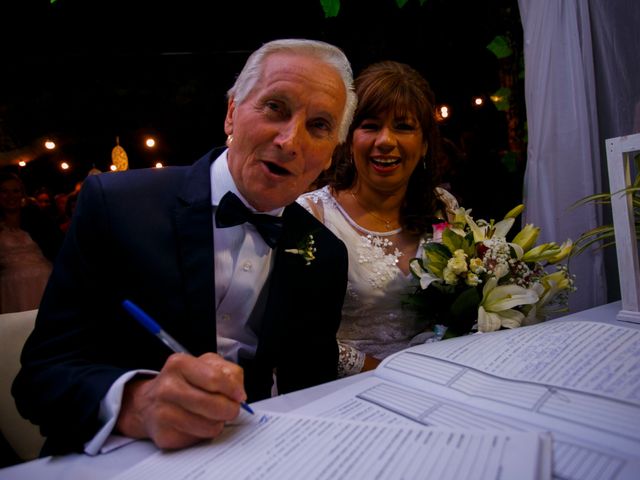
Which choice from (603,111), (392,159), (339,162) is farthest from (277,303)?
(603,111)

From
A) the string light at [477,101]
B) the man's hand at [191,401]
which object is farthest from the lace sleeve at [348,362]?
the string light at [477,101]

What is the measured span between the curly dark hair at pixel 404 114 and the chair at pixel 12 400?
1558mm

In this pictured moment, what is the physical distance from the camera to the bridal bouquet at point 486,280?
1345mm

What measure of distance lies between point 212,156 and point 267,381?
0.74 metres

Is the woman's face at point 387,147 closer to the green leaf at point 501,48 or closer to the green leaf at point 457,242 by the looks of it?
the green leaf at point 457,242

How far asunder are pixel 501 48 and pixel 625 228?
1710mm

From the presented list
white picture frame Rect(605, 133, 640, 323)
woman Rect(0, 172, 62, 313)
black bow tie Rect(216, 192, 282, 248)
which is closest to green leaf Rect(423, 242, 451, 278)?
white picture frame Rect(605, 133, 640, 323)

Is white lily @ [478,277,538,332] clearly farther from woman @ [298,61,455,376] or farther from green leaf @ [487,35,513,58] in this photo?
green leaf @ [487,35,513,58]

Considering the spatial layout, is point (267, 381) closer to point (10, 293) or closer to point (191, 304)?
point (191, 304)

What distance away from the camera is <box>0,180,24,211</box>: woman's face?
4.32 metres

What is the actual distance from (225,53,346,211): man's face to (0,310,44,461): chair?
33.5 inches

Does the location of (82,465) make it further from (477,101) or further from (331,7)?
(477,101)

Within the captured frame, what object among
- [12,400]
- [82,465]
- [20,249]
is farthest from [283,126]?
[20,249]

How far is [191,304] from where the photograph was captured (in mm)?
1117
